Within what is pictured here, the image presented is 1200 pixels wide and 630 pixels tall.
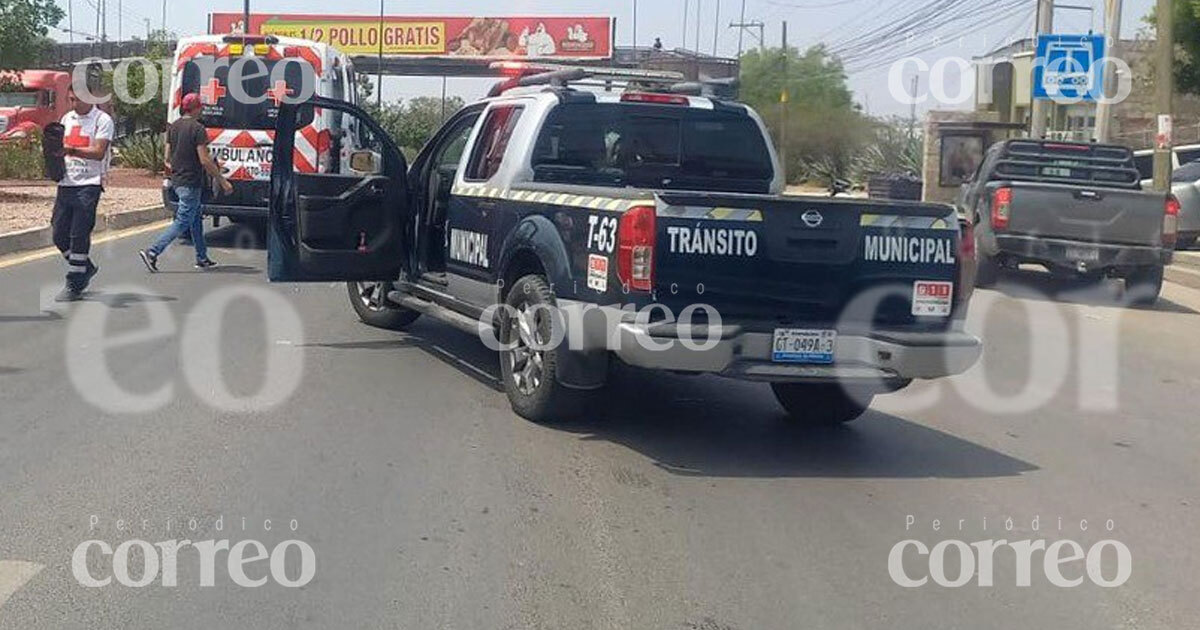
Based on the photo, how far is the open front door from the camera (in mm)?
9602

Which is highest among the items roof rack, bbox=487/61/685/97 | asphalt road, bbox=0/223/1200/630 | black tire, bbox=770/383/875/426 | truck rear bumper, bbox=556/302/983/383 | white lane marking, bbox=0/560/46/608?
roof rack, bbox=487/61/685/97

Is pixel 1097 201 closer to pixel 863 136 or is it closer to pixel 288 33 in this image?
pixel 863 136

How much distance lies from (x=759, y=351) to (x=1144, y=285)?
32.3ft

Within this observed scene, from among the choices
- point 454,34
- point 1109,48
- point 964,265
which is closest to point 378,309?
point 964,265

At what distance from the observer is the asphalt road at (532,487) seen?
5.08 meters

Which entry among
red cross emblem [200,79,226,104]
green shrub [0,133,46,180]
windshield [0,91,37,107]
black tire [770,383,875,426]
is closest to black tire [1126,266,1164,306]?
black tire [770,383,875,426]

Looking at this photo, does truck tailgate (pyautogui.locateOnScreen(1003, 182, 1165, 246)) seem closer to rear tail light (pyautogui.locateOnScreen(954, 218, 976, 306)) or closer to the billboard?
rear tail light (pyautogui.locateOnScreen(954, 218, 976, 306))

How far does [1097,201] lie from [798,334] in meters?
9.16

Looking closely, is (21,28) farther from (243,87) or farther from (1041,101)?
(1041,101)

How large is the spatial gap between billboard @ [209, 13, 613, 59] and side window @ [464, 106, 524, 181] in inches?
1872

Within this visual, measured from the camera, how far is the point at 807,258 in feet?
23.4

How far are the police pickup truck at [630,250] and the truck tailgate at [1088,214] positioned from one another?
22.0 ft

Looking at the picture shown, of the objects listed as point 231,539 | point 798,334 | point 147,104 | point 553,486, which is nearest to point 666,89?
point 798,334

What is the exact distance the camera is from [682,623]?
192 inches
